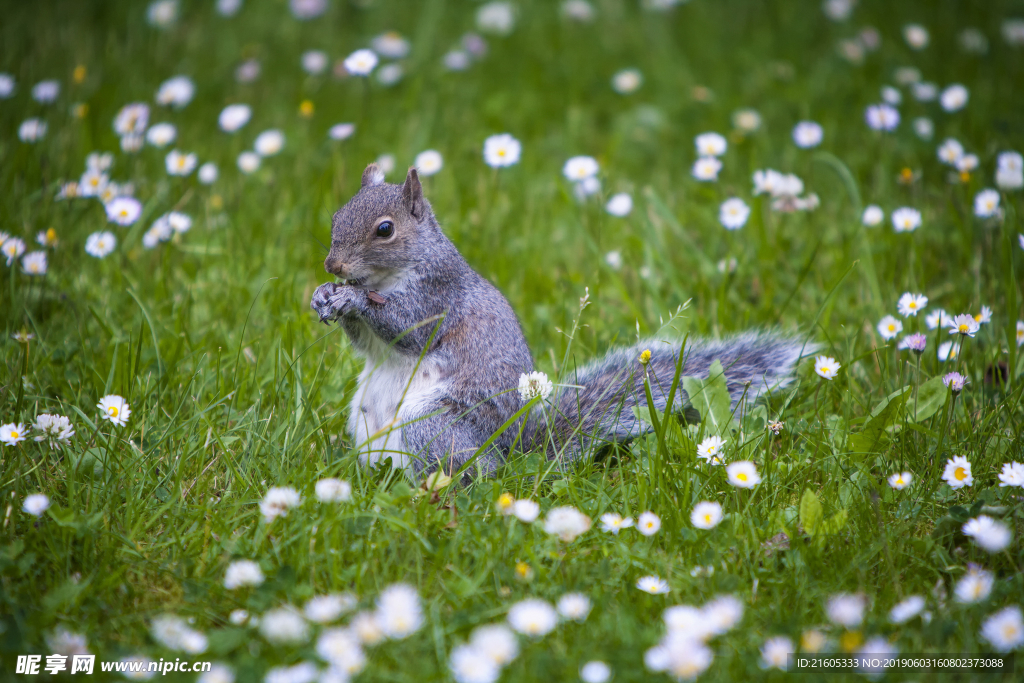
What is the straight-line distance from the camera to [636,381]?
108 inches

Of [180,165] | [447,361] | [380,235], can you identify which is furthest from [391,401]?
[180,165]

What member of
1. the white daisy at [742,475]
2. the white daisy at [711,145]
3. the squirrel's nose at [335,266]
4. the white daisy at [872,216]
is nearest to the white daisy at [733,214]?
the white daisy at [711,145]

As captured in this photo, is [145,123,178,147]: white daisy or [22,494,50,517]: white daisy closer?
[22,494,50,517]: white daisy

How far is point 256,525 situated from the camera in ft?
7.09

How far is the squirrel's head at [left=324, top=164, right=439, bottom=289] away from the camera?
2623 millimetres

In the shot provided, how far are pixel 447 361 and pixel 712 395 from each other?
850 millimetres

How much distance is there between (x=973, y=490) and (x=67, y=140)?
430cm

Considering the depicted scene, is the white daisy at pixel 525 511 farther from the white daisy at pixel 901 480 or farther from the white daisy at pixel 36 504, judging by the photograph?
the white daisy at pixel 36 504

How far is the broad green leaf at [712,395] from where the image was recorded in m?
2.65

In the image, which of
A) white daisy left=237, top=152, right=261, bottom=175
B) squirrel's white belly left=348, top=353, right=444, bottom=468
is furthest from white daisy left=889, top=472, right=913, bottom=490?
white daisy left=237, top=152, right=261, bottom=175

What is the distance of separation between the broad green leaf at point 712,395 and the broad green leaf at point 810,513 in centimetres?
49

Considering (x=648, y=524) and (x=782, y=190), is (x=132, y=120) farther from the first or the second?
(x=648, y=524)

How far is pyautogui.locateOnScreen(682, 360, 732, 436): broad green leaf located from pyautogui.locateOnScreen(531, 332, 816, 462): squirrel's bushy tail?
42 mm

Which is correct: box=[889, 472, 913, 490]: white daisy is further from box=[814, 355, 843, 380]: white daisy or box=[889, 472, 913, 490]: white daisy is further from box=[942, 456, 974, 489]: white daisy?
box=[814, 355, 843, 380]: white daisy
